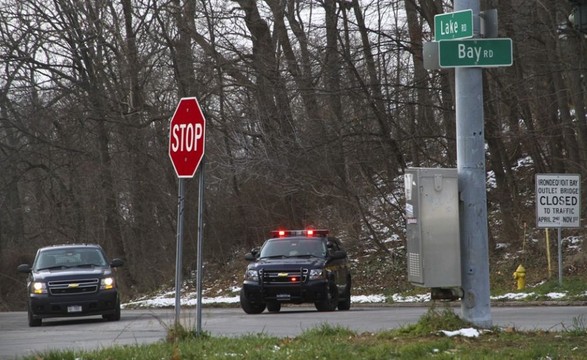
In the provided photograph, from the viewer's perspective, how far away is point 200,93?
4056cm

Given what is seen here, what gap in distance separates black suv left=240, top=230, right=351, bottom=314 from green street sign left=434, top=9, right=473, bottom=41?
11.1 meters

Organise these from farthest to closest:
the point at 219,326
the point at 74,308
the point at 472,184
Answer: the point at 74,308 → the point at 219,326 → the point at 472,184

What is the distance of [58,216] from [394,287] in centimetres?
2653

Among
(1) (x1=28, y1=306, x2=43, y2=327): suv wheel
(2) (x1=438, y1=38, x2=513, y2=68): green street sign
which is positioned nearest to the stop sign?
(2) (x1=438, y1=38, x2=513, y2=68): green street sign

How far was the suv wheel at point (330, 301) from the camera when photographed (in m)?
23.2

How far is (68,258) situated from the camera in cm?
2423

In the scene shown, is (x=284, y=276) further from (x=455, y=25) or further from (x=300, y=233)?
(x=455, y=25)

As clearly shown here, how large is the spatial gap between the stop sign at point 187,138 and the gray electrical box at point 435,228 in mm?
2617

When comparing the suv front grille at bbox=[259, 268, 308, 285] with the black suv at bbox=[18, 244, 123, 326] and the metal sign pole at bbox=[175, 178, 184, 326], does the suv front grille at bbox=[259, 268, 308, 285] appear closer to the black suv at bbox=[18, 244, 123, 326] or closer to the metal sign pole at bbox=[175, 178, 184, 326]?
the black suv at bbox=[18, 244, 123, 326]

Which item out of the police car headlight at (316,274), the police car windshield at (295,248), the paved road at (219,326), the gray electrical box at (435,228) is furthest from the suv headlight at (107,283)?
the gray electrical box at (435,228)

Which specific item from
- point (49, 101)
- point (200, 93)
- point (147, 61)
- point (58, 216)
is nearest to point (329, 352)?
point (200, 93)

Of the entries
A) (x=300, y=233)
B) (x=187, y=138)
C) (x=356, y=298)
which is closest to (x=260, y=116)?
(x=356, y=298)

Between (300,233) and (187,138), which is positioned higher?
(187,138)

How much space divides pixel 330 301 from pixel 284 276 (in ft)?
3.87
